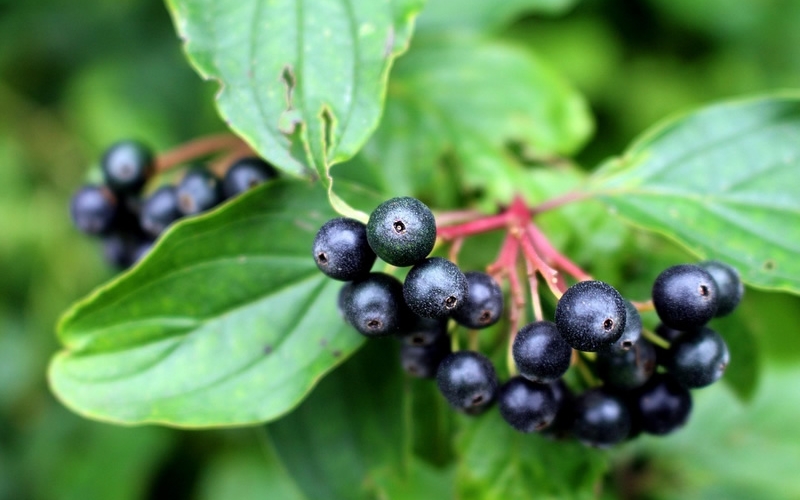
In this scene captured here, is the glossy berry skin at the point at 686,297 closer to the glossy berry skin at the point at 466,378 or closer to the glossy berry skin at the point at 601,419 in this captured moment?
the glossy berry skin at the point at 601,419

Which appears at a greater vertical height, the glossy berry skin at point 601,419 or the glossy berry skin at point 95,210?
the glossy berry skin at point 95,210

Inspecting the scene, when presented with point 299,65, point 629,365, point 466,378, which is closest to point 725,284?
point 629,365

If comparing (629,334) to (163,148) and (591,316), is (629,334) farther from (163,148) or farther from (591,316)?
(163,148)

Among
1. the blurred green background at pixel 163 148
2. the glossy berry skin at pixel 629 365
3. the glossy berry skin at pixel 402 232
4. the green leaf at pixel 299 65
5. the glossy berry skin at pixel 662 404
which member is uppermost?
the green leaf at pixel 299 65

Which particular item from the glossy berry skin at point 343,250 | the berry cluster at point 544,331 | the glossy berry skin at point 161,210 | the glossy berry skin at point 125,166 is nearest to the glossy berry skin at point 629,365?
the berry cluster at point 544,331

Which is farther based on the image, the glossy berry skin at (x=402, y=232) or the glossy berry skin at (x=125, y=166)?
the glossy berry skin at (x=125, y=166)
